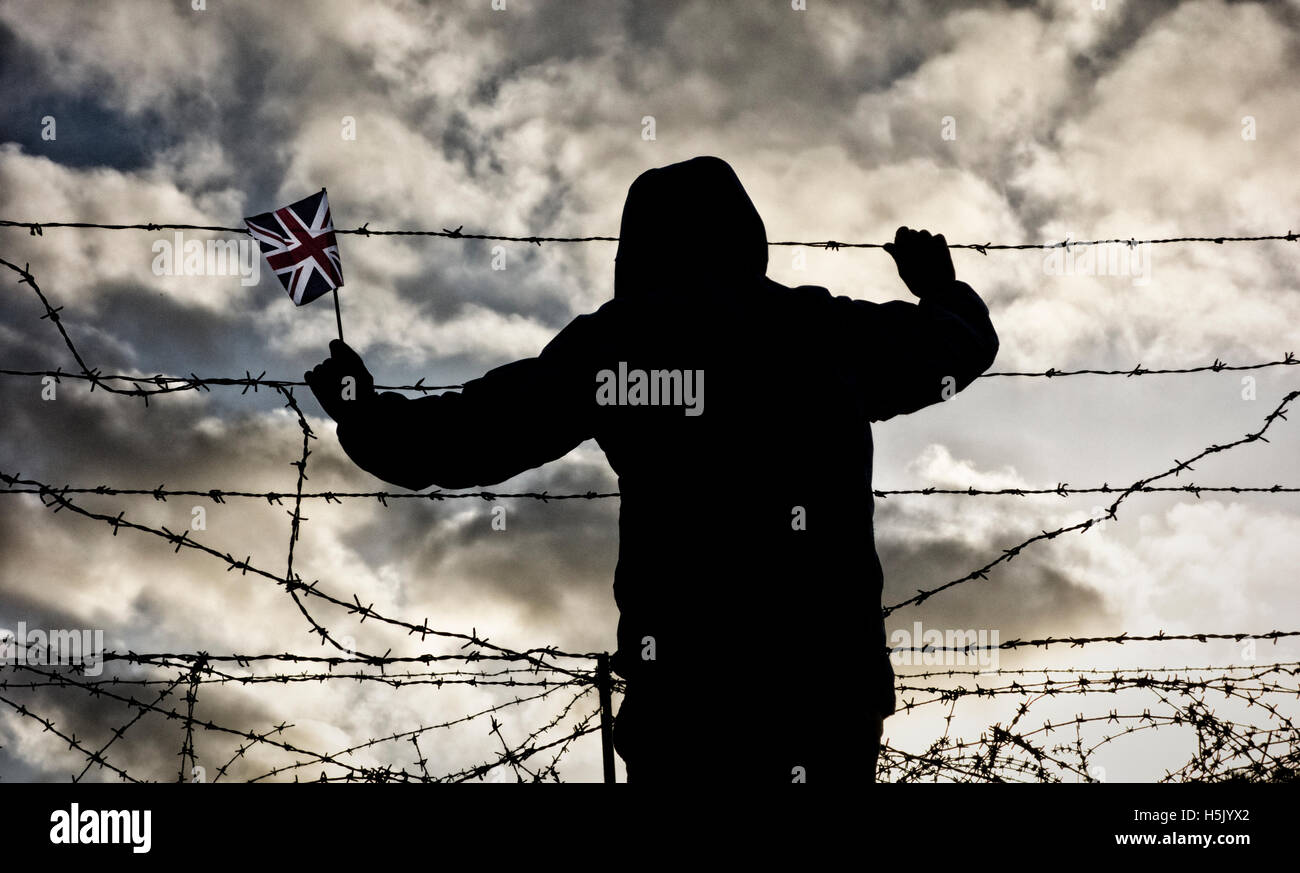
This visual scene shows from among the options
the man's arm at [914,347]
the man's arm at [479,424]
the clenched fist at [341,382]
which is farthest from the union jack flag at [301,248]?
the man's arm at [914,347]

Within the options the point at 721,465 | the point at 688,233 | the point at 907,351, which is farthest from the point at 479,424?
the point at 907,351

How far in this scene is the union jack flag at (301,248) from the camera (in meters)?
3.31

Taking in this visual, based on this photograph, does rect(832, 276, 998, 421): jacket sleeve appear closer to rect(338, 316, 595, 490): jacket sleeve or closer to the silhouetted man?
the silhouetted man

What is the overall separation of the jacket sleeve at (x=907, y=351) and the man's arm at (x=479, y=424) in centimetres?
72

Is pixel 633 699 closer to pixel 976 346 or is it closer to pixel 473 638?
pixel 976 346

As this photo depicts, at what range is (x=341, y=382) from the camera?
7.91 ft

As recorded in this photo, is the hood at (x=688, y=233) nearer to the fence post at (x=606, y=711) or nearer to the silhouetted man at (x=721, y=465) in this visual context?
the silhouetted man at (x=721, y=465)

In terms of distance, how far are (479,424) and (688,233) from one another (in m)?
0.81

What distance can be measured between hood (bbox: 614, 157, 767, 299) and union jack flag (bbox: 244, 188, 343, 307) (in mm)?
1219
